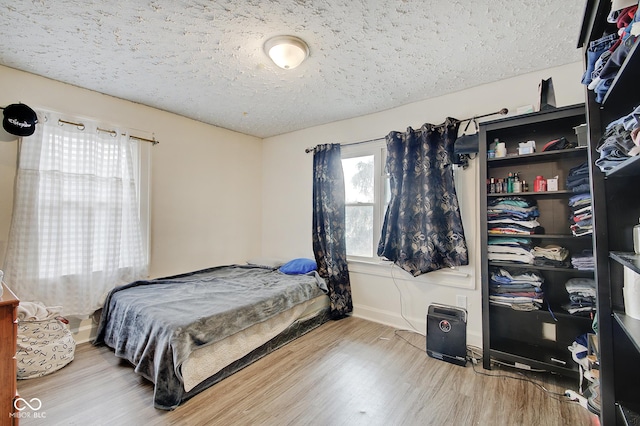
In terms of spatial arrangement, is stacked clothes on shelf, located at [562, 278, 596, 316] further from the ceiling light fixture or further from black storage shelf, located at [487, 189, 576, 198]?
the ceiling light fixture

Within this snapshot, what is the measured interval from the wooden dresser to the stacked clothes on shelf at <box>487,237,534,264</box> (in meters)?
2.94

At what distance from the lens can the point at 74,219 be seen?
8.04ft

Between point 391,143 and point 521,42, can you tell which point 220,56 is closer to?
point 391,143

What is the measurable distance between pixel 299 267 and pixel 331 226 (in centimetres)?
62

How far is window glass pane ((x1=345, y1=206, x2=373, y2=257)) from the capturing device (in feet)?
10.8

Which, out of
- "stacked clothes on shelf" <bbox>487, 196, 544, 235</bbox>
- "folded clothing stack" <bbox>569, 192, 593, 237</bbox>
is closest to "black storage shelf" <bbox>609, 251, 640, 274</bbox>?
"folded clothing stack" <bbox>569, 192, 593, 237</bbox>

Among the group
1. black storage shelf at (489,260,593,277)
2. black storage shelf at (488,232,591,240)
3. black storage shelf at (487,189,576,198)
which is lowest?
black storage shelf at (489,260,593,277)

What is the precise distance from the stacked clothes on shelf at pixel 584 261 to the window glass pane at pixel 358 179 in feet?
5.96

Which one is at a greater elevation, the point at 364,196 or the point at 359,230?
the point at 364,196

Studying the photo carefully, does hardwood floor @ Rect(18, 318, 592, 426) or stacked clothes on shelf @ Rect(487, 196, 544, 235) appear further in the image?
stacked clothes on shelf @ Rect(487, 196, 544, 235)

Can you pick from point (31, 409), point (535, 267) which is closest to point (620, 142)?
point (535, 267)

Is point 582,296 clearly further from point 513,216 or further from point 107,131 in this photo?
point 107,131

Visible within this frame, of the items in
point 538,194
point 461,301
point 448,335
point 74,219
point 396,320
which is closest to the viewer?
point 538,194

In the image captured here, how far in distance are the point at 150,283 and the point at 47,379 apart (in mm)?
951
